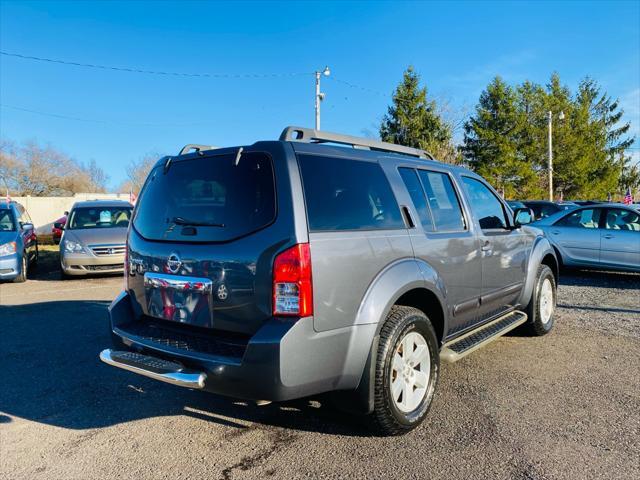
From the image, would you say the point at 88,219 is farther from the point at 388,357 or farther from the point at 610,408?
the point at 610,408

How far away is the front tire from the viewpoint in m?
2.99

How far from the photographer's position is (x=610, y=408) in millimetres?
3596

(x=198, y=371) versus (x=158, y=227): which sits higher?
(x=158, y=227)

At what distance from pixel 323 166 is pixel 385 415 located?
1.62 m

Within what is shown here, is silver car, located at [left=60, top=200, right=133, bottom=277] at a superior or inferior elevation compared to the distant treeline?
inferior

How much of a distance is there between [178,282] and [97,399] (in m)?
1.62

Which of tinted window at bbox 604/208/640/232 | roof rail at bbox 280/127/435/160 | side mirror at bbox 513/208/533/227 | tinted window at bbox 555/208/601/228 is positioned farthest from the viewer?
tinted window at bbox 555/208/601/228

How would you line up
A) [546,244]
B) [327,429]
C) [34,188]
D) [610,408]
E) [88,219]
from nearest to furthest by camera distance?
[327,429] → [610,408] → [546,244] → [88,219] → [34,188]

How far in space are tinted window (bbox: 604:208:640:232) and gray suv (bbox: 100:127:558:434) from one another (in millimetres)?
7339

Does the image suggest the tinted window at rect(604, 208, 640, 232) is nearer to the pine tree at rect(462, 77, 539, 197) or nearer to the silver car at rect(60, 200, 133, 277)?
the silver car at rect(60, 200, 133, 277)

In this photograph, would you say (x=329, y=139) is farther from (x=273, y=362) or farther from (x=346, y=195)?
(x=273, y=362)

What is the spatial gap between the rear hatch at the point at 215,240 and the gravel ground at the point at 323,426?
83 centimetres

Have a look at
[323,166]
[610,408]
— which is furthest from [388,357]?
[610,408]

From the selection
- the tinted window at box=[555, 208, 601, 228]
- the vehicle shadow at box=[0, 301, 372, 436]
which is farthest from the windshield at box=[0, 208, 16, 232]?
the tinted window at box=[555, 208, 601, 228]
